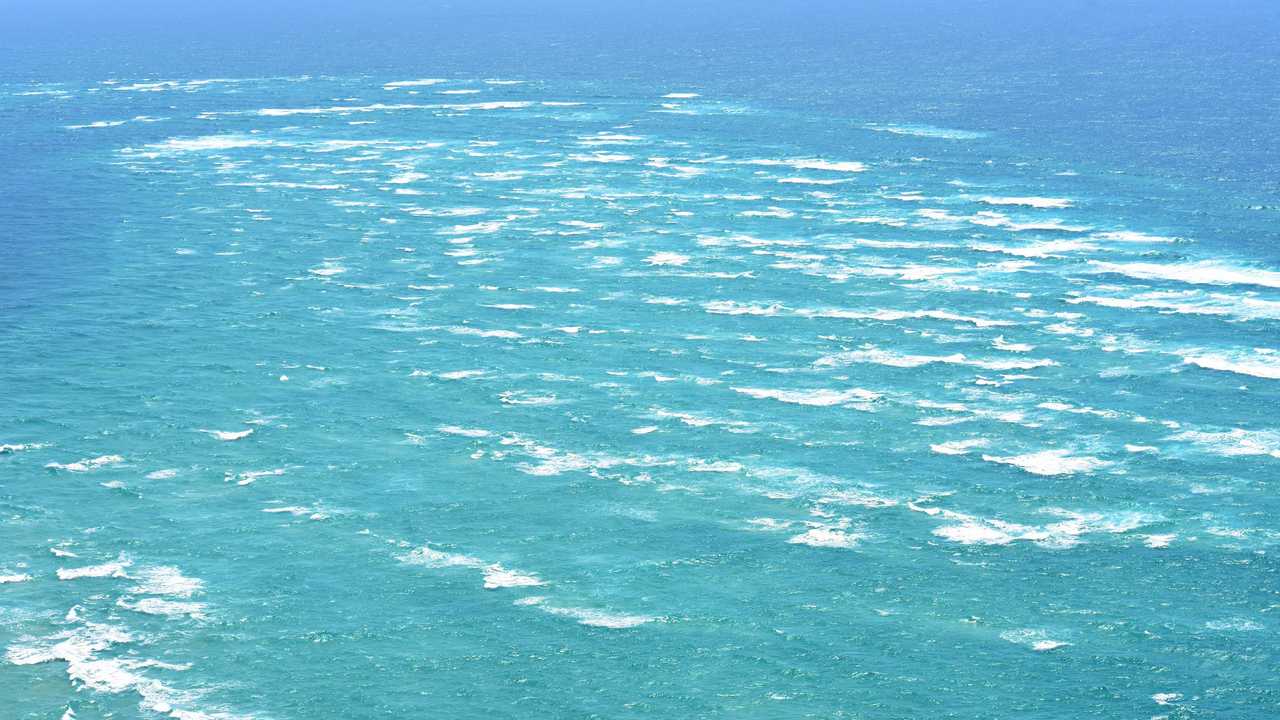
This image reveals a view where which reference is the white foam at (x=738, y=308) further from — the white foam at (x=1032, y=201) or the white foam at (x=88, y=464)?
the white foam at (x=88, y=464)

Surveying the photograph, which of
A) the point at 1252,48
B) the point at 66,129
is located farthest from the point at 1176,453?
the point at 1252,48

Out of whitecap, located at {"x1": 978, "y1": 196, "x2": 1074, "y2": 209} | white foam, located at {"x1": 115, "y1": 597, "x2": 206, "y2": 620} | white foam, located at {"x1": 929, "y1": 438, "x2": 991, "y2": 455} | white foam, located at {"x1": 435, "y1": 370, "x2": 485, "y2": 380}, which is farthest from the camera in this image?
whitecap, located at {"x1": 978, "y1": 196, "x2": 1074, "y2": 209}

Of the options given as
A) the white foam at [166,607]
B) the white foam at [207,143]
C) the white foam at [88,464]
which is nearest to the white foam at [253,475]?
the white foam at [88,464]

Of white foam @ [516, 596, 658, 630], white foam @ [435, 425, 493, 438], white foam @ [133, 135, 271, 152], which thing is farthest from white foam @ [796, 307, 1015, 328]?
white foam @ [133, 135, 271, 152]

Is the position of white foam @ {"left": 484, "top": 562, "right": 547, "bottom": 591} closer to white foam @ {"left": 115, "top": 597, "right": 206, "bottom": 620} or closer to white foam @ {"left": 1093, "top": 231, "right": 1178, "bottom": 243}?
white foam @ {"left": 115, "top": 597, "right": 206, "bottom": 620}

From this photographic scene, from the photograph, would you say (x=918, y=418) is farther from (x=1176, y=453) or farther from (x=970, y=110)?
(x=970, y=110)

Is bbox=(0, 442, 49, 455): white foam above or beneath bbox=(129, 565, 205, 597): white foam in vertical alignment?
above
